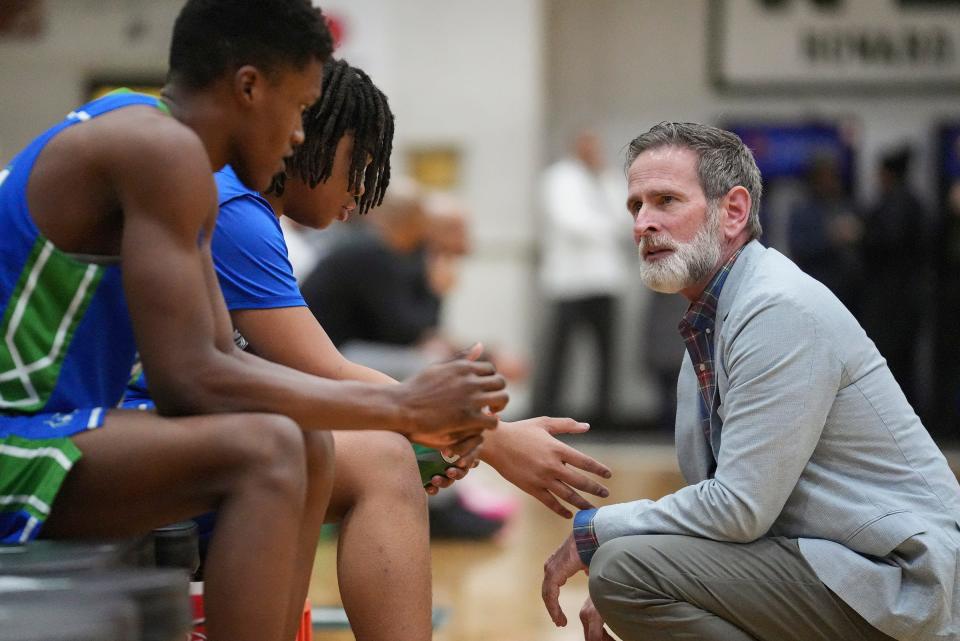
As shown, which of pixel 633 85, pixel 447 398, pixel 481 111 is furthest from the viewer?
pixel 633 85

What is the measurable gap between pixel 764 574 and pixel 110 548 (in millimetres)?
1141

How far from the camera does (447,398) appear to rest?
1777 millimetres

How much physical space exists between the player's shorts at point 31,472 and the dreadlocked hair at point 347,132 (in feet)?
2.60

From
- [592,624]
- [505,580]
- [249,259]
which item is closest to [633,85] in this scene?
Result: [505,580]

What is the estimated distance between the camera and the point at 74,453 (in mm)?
1665

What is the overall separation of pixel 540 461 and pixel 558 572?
209 mm

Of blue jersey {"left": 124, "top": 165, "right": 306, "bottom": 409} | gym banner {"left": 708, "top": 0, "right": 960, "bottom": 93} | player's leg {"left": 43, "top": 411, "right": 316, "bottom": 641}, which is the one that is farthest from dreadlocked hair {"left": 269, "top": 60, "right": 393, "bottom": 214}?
gym banner {"left": 708, "top": 0, "right": 960, "bottom": 93}

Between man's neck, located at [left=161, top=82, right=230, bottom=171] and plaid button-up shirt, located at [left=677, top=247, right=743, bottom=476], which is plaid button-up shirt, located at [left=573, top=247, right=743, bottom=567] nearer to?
plaid button-up shirt, located at [left=677, top=247, right=743, bottom=476]

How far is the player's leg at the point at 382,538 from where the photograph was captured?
209 centimetres

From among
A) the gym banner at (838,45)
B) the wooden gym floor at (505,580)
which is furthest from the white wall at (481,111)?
the wooden gym floor at (505,580)

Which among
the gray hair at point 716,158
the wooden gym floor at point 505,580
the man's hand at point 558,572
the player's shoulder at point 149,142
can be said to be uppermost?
the player's shoulder at point 149,142

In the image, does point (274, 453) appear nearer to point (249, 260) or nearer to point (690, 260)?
point (249, 260)

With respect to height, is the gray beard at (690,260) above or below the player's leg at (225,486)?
above

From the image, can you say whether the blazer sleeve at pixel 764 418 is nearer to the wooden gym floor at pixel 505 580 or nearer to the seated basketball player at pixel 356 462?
the seated basketball player at pixel 356 462
